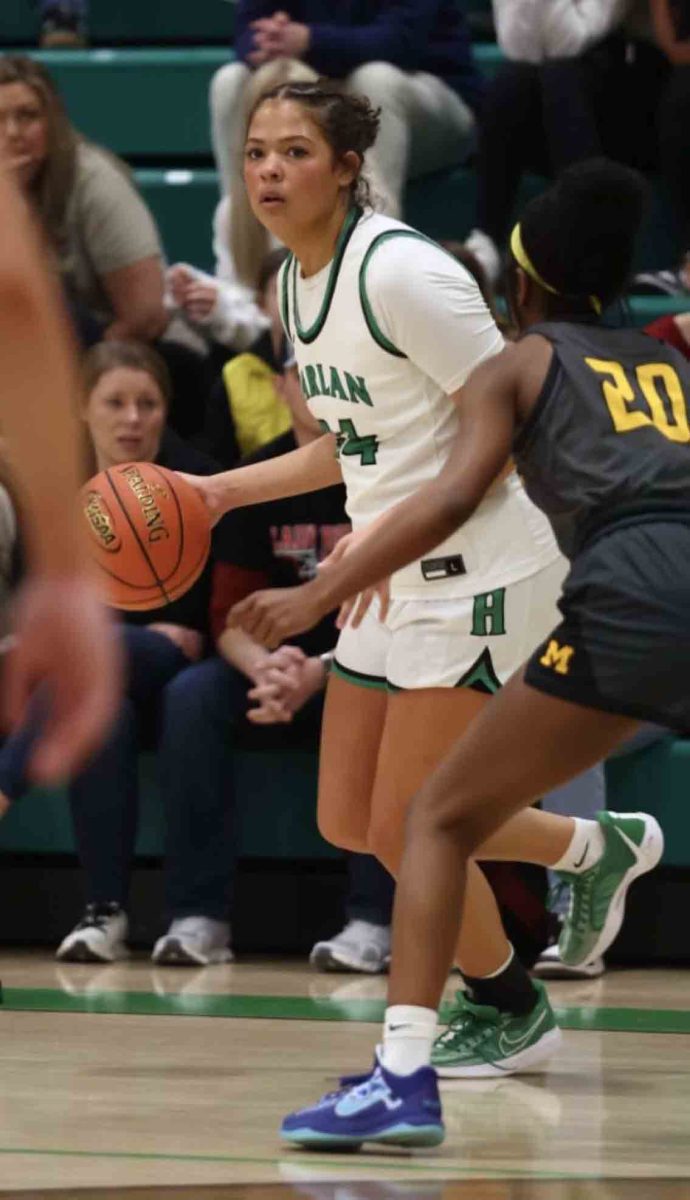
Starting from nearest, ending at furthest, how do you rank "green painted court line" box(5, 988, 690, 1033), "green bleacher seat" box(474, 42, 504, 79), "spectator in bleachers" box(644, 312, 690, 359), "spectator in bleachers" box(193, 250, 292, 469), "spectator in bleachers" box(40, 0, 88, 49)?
"green painted court line" box(5, 988, 690, 1033) → "spectator in bleachers" box(644, 312, 690, 359) → "spectator in bleachers" box(193, 250, 292, 469) → "green bleacher seat" box(474, 42, 504, 79) → "spectator in bleachers" box(40, 0, 88, 49)

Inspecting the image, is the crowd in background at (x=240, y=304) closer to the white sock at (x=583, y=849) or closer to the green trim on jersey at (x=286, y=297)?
the green trim on jersey at (x=286, y=297)

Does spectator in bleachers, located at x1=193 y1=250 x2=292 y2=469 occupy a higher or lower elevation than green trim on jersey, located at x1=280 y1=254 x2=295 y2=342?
lower

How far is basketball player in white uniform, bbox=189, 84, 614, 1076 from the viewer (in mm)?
3803

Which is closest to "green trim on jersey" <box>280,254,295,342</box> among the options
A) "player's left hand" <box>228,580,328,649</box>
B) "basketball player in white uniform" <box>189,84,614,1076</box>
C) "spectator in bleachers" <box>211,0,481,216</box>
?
"basketball player in white uniform" <box>189,84,614,1076</box>

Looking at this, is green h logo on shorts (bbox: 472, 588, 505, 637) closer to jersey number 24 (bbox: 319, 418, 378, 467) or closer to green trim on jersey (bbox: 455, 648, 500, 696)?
green trim on jersey (bbox: 455, 648, 500, 696)

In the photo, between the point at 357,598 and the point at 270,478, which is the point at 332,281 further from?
the point at 357,598

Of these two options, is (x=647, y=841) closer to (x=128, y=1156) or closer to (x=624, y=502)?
(x=624, y=502)

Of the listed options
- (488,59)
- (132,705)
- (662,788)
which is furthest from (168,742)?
(488,59)

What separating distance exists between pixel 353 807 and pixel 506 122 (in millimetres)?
3458

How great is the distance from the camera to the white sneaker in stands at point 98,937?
5.63m

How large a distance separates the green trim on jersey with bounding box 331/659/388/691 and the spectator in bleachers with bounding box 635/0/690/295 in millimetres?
2909

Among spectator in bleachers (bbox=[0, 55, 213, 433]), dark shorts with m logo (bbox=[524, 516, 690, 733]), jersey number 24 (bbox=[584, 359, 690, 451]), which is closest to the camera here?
dark shorts with m logo (bbox=[524, 516, 690, 733])

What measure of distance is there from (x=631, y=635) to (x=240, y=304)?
3.45m

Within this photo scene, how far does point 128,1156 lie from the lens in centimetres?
326
